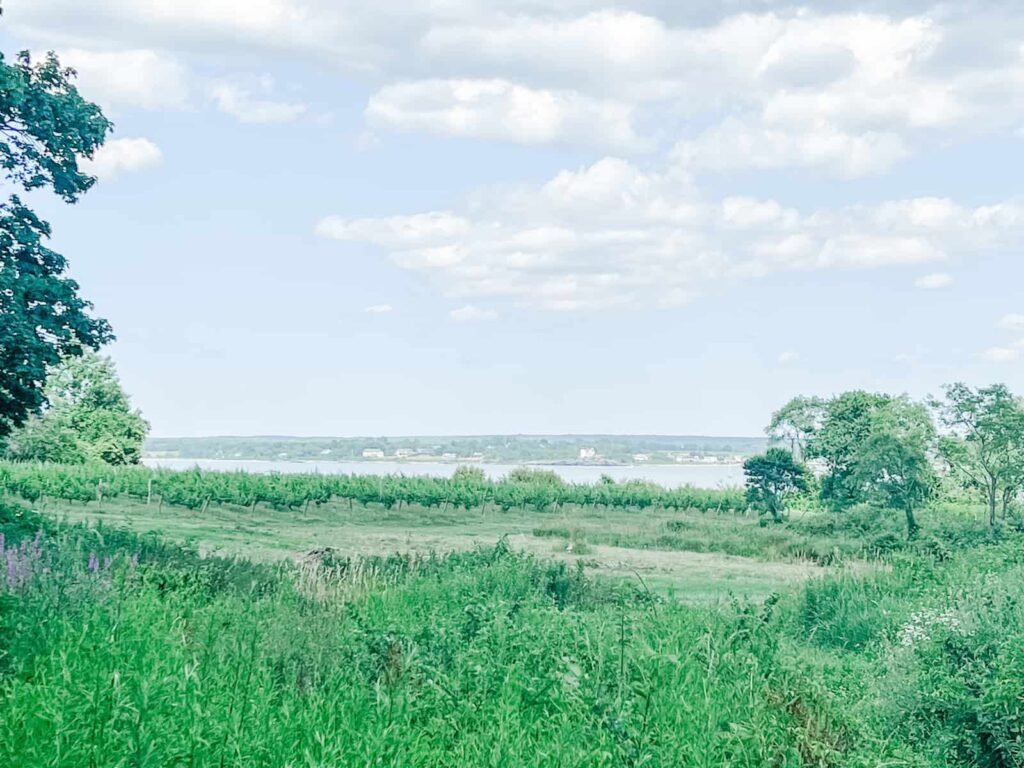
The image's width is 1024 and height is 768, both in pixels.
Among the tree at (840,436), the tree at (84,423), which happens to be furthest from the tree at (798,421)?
the tree at (84,423)


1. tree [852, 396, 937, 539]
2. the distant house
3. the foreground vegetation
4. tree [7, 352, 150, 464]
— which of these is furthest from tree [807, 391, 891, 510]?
the foreground vegetation

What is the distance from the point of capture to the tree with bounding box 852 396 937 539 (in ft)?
99.2

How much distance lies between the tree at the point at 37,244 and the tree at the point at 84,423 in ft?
100.0

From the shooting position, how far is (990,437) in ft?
95.0

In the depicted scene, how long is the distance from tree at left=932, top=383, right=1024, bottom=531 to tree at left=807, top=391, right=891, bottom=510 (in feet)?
40.6

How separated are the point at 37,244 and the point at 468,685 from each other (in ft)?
42.5

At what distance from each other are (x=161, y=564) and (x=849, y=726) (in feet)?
30.6

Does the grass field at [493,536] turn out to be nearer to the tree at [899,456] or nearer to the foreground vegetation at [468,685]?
the tree at [899,456]

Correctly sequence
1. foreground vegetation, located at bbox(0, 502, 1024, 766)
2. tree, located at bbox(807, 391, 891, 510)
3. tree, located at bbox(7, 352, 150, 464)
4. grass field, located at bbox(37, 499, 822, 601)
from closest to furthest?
foreground vegetation, located at bbox(0, 502, 1024, 766) → grass field, located at bbox(37, 499, 822, 601) → tree, located at bbox(807, 391, 891, 510) → tree, located at bbox(7, 352, 150, 464)

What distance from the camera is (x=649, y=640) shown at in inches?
328

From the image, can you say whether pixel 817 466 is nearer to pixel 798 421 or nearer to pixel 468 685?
pixel 798 421

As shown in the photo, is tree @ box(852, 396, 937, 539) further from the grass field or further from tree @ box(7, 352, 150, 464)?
tree @ box(7, 352, 150, 464)

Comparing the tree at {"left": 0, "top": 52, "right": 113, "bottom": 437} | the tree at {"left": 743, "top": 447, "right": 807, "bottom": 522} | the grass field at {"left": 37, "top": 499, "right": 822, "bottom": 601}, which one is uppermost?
the tree at {"left": 0, "top": 52, "right": 113, "bottom": 437}

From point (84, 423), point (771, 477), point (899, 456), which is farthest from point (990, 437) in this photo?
point (84, 423)
